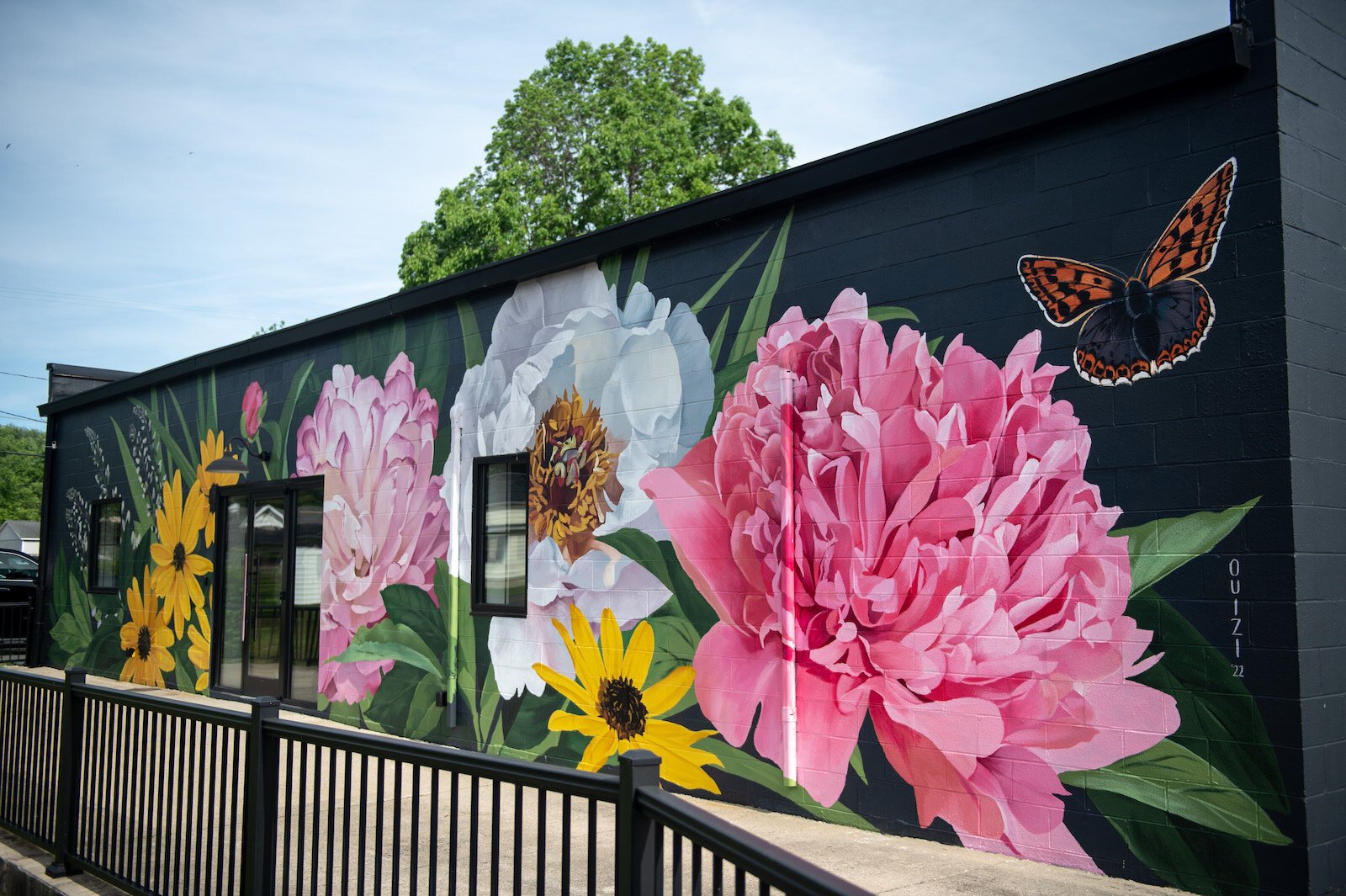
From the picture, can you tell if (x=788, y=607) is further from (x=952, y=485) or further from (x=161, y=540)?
(x=161, y=540)

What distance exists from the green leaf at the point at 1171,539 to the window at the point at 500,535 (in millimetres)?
4985

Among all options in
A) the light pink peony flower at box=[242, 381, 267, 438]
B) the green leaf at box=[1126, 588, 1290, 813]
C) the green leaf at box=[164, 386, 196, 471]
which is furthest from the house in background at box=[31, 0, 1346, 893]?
the green leaf at box=[164, 386, 196, 471]

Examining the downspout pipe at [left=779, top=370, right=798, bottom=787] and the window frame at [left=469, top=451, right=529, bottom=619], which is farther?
the window frame at [left=469, top=451, right=529, bottom=619]

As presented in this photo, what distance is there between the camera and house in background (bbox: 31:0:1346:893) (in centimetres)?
501

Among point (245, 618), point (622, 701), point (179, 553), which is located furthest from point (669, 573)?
point (179, 553)

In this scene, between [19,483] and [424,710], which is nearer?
[424,710]

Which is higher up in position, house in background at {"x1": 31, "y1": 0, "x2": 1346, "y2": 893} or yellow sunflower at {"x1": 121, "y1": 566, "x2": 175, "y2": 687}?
house in background at {"x1": 31, "y1": 0, "x2": 1346, "y2": 893}

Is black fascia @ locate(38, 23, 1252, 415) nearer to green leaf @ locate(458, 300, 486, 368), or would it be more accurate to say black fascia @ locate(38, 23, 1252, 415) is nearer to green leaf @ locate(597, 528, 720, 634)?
green leaf @ locate(458, 300, 486, 368)

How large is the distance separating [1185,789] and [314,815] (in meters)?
3.74

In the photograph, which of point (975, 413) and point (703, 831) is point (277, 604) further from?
point (703, 831)

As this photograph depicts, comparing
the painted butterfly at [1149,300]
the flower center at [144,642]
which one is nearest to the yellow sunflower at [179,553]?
the flower center at [144,642]

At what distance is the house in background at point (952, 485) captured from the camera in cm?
501

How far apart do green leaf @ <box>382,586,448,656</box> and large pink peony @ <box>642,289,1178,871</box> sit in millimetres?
3141

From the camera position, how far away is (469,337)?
9742mm
